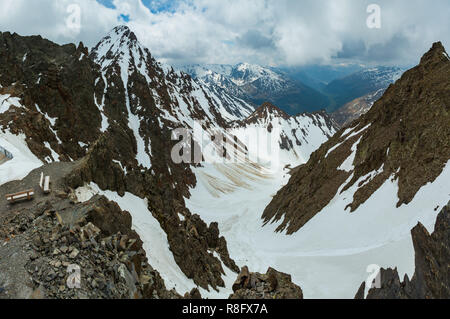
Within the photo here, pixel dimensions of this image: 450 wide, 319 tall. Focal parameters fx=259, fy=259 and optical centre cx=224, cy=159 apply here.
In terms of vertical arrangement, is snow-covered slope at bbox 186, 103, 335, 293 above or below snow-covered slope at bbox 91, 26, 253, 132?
below

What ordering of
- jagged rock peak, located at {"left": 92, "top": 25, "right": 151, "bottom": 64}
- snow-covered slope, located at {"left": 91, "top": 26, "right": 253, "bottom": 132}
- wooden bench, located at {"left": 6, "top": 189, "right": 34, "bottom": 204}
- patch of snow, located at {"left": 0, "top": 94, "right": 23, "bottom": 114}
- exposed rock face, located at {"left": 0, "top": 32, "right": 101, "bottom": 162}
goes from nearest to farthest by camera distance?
1. wooden bench, located at {"left": 6, "top": 189, "right": 34, "bottom": 204}
2. patch of snow, located at {"left": 0, "top": 94, "right": 23, "bottom": 114}
3. exposed rock face, located at {"left": 0, "top": 32, "right": 101, "bottom": 162}
4. snow-covered slope, located at {"left": 91, "top": 26, "right": 253, "bottom": 132}
5. jagged rock peak, located at {"left": 92, "top": 25, "right": 151, "bottom": 64}

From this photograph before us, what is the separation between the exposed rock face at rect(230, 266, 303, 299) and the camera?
14.1m

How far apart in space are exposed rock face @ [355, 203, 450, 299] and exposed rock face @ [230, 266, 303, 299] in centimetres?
446

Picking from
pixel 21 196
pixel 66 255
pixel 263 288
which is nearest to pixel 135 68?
pixel 21 196

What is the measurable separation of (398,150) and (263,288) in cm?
2814

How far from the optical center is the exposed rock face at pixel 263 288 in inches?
554

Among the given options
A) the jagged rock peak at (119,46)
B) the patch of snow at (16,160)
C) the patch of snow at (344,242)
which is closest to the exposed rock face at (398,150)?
the patch of snow at (344,242)

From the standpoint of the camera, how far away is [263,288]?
14.5 meters

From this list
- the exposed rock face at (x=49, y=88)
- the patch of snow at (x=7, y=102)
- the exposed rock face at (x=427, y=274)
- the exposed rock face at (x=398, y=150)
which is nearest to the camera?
the exposed rock face at (x=427, y=274)

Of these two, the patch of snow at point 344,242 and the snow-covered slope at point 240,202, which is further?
the snow-covered slope at point 240,202

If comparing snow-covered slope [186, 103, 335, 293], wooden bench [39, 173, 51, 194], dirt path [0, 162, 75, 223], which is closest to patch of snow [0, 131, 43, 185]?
dirt path [0, 162, 75, 223]

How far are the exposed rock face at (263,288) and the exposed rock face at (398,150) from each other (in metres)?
17.1

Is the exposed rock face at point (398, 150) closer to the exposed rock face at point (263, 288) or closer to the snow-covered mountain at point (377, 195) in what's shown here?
the snow-covered mountain at point (377, 195)

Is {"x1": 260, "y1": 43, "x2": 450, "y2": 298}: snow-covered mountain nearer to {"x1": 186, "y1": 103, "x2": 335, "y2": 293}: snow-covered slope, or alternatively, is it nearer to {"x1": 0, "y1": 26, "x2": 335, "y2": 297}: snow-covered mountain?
{"x1": 186, "y1": 103, "x2": 335, "y2": 293}: snow-covered slope
